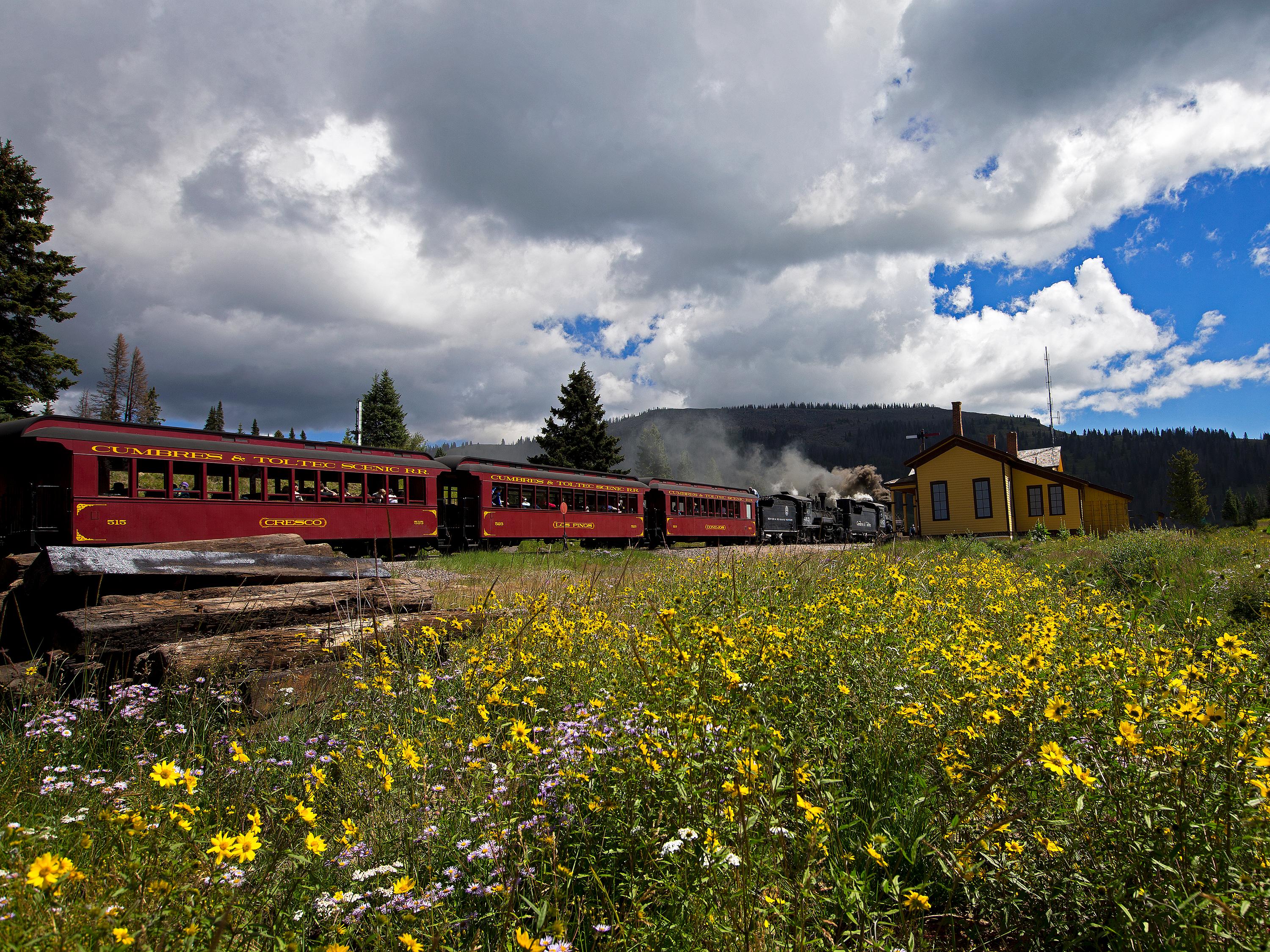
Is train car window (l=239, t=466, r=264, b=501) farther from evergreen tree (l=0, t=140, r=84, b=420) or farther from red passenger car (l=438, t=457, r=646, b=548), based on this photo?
evergreen tree (l=0, t=140, r=84, b=420)

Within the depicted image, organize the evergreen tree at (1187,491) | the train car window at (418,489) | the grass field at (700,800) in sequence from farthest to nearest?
the evergreen tree at (1187,491) < the train car window at (418,489) < the grass field at (700,800)

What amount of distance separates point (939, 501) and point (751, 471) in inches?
3389

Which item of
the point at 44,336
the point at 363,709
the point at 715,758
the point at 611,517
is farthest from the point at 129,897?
the point at 44,336

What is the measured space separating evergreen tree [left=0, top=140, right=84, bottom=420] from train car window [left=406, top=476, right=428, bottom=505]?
60.8 feet

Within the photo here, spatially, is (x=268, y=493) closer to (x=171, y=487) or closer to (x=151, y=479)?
(x=171, y=487)

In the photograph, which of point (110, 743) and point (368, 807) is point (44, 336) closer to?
point (110, 743)

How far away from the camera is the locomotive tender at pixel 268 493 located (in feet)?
40.2

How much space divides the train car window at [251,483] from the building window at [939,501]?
3055 centimetres

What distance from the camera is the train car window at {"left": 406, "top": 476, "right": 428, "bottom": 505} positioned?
17922 millimetres

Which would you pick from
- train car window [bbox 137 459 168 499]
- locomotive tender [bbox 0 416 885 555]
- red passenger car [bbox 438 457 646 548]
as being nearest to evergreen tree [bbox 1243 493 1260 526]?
red passenger car [bbox 438 457 646 548]

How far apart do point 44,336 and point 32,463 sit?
18343mm

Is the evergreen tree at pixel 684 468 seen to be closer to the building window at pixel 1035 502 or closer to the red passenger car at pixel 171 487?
the building window at pixel 1035 502

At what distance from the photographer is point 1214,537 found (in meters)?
14.4

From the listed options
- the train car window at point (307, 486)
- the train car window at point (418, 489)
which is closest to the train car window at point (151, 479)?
the train car window at point (307, 486)
